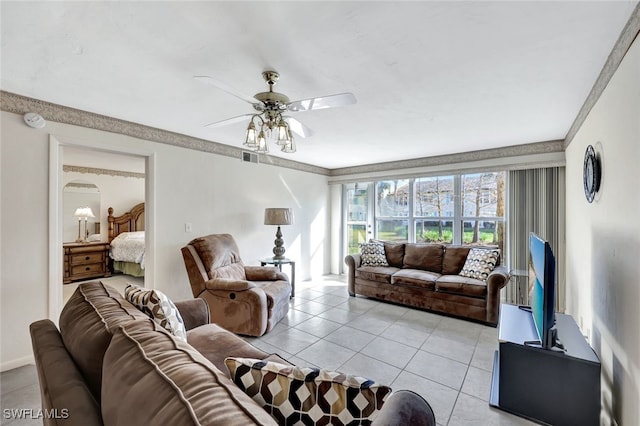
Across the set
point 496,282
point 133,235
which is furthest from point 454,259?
point 133,235

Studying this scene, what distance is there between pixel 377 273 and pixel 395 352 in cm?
162

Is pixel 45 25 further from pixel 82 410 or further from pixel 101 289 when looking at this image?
pixel 82 410

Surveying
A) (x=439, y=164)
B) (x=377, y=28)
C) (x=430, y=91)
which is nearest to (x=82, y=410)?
(x=377, y=28)

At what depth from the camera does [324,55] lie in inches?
67.6

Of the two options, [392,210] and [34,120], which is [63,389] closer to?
[34,120]

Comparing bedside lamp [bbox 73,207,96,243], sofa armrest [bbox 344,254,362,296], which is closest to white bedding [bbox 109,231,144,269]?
bedside lamp [bbox 73,207,96,243]

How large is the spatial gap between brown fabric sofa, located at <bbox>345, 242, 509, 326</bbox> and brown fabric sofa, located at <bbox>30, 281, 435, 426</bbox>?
3051 millimetres

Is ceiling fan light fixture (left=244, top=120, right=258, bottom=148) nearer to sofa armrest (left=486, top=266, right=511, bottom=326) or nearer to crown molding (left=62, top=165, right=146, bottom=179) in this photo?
sofa armrest (left=486, top=266, right=511, bottom=326)

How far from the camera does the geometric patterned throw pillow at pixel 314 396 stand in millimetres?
812

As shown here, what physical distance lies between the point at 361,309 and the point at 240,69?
10.8ft

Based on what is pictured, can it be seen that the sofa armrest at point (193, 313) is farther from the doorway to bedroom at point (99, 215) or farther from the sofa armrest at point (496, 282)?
the doorway to bedroom at point (99, 215)

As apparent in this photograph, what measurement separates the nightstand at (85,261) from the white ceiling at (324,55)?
3982 millimetres

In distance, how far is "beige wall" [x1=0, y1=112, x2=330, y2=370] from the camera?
2346 mm

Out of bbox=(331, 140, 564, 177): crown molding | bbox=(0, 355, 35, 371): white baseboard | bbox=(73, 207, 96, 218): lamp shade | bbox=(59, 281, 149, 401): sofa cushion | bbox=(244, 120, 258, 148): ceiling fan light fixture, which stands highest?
bbox=(331, 140, 564, 177): crown molding
